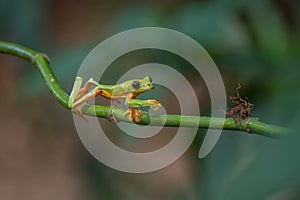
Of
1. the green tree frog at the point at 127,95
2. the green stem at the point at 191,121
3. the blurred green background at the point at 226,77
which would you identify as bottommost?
the green stem at the point at 191,121

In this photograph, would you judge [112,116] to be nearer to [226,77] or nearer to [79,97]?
[79,97]

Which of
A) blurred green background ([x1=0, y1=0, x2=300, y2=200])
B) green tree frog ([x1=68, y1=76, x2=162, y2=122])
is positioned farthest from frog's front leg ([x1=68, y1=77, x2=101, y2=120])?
blurred green background ([x1=0, y1=0, x2=300, y2=200])

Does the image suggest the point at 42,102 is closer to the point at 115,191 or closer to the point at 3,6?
the point at 3,6

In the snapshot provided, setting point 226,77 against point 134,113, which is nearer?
point 134,113

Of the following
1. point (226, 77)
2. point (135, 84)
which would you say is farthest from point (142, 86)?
point (226, 77)

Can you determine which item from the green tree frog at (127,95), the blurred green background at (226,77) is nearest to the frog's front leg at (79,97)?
the green tree frog at (127,95)

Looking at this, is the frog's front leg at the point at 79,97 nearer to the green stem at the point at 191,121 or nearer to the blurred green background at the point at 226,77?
the green stem at the point at 191,121

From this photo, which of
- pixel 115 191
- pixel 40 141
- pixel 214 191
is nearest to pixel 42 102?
pixel 115 191

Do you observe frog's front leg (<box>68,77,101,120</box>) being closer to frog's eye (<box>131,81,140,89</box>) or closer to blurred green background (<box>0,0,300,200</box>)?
frog's eye (<box>131,81,140,89</box>)

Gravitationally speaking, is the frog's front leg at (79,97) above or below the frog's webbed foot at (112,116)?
above
